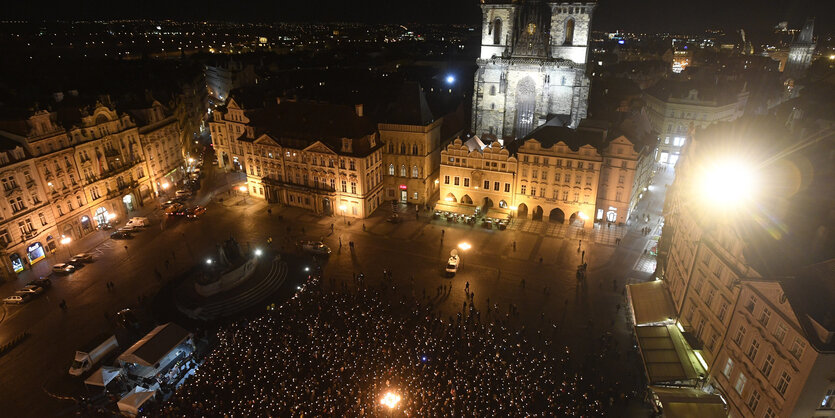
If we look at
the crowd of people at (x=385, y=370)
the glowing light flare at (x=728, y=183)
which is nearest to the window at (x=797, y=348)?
the glowing light flare at (x=728, y=183)

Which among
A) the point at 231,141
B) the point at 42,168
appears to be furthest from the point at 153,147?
the point at 42,168

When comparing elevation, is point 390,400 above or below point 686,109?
below

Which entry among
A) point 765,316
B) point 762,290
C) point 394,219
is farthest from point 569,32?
point 765,316

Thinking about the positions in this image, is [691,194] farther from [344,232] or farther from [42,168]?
[42,168]

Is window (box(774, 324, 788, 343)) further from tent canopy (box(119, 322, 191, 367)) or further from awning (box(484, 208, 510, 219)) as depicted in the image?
tent canopy (box(119, 322, 191, 367))

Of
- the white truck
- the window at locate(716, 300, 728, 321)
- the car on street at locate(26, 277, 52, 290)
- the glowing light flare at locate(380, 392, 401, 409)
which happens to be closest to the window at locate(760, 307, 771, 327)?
the window at locate(716, 300, 728, 321)

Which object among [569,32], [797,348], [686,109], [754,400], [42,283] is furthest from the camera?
[686,109]

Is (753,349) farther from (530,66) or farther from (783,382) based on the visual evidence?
(530,66)

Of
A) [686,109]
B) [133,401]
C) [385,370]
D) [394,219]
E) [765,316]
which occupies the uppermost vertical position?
[686,109]
